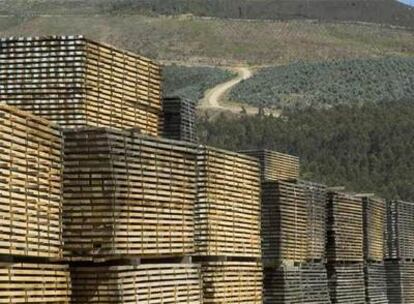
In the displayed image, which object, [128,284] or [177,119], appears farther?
[177,119]

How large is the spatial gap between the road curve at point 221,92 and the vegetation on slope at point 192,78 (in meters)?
0.55

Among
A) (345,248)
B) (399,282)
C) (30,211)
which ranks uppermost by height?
(30,211)

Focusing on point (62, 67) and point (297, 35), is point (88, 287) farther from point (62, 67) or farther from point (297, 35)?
point (297, 35)

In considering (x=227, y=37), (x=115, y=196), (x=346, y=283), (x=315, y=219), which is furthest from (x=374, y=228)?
(x=227, y=37)

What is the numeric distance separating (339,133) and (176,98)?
29.8 metres

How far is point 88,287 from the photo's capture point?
7.77 meters

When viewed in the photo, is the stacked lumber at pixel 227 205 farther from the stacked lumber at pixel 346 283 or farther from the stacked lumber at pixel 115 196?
the stacked lumber at pixel 346 283

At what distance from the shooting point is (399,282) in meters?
17.1

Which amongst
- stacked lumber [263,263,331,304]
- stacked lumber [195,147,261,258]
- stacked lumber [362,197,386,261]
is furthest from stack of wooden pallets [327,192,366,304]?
stacked lumber [195,147,261,258]

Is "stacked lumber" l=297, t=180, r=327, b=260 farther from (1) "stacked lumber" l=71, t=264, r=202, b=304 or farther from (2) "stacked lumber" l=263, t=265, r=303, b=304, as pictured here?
(1) "stacked lumber" l=71, t=264, r=202, b=304

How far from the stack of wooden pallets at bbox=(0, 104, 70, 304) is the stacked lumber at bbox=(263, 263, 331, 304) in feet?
18.4

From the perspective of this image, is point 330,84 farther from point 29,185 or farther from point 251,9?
point 29,185

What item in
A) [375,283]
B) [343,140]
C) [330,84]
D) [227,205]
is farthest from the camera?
[330,84]

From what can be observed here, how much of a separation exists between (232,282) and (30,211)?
388cm
